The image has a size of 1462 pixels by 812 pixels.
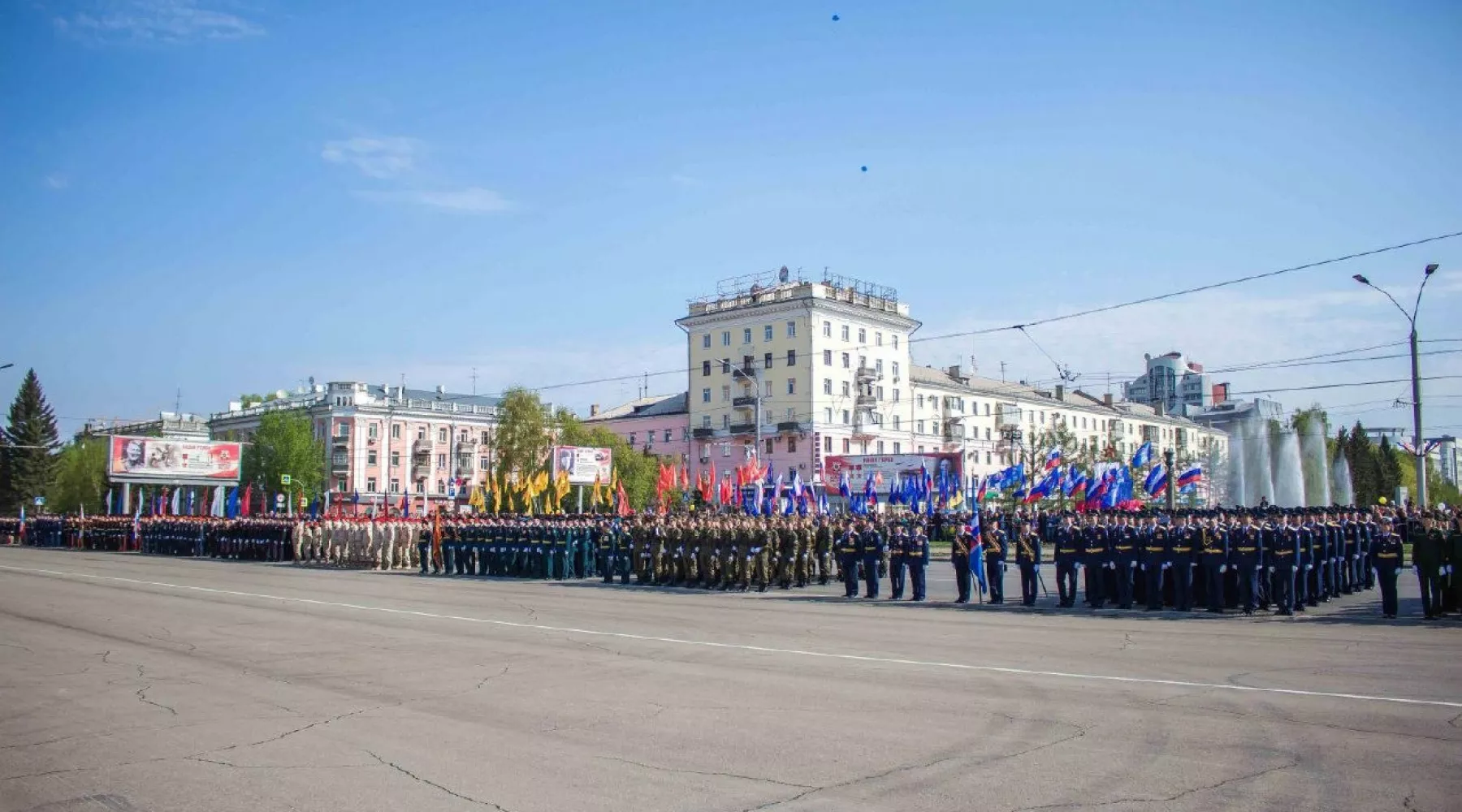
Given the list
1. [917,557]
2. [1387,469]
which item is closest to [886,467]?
[917,557]

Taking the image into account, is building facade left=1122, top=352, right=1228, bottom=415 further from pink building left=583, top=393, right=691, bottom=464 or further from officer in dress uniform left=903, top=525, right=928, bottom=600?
officer in dress uniform left=903, top=525, right=928, bottom=600

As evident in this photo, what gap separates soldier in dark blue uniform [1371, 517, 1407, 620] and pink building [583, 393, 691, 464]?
199ft

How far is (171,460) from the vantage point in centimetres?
6219

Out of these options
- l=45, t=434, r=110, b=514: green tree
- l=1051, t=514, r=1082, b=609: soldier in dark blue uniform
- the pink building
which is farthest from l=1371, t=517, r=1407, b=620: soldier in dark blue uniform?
l=45, t=434, r=110, b=514: green tree

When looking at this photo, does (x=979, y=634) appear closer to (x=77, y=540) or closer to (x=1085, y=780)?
(x=1085, y=780)

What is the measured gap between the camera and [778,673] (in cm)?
1178

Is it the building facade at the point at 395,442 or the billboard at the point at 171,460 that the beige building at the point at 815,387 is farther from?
the billboard at the point at 171,460

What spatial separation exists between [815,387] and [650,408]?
63.8ft

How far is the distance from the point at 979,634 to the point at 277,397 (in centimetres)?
10050

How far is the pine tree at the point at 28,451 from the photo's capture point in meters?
94.1

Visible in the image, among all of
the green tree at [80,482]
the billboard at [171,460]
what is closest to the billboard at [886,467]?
the billboard at [171,460]

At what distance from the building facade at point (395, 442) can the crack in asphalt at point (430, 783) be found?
7666 cm

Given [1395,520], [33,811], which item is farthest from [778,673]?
[1395,520]

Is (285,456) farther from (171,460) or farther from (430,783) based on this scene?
(430,783)
